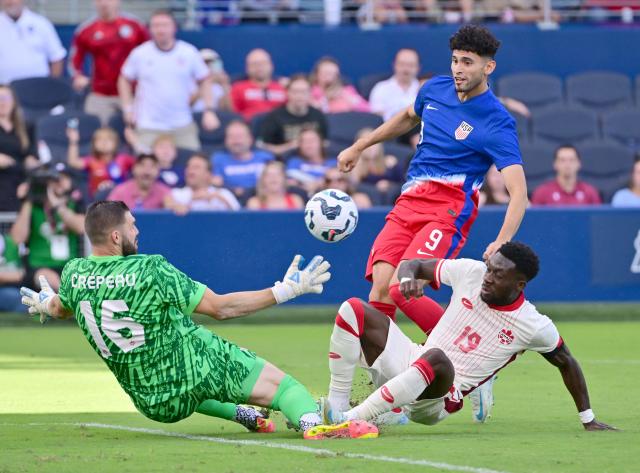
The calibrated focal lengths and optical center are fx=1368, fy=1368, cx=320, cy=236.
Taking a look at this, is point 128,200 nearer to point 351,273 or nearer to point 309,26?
point 351,273

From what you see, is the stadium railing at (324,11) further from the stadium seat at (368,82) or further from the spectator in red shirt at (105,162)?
the spectator in red shirt at (105,162)

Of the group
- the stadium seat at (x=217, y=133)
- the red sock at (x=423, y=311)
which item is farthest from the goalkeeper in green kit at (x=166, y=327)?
the stadium seat at (x=217, y=133)

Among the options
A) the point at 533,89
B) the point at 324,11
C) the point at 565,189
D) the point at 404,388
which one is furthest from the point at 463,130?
the point at 324,11

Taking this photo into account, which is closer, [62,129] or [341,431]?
[341,431]

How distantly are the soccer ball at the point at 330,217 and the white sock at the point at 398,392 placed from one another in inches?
73.1

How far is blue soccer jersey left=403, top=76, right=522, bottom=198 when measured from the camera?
28.6 ft

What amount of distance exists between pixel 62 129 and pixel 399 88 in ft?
14.7

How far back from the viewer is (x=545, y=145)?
1812cm

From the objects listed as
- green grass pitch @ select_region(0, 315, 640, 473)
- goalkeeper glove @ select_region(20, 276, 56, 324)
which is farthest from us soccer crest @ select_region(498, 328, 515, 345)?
goalkeeper glove @ select_region(20, 276, 56, 324)

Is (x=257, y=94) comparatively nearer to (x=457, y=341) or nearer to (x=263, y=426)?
(x=263, y=426)

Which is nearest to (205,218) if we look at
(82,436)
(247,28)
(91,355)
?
(91,355)

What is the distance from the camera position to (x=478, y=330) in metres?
7.70

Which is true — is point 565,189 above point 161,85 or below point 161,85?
below

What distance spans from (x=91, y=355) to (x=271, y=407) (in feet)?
16.8
